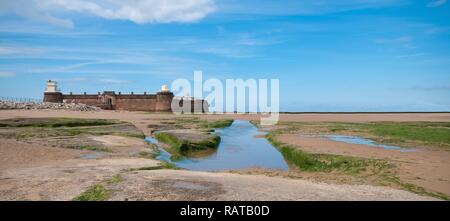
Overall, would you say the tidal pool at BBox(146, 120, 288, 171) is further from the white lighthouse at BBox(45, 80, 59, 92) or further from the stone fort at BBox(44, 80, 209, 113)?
the white lighthouse at BBox(45, 80, 59, 92)

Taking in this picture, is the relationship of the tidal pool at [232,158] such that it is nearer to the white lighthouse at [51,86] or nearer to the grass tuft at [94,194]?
the grass tuft at [94,194]

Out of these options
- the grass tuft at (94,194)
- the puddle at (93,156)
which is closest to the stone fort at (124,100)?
the puddle at (93,156)

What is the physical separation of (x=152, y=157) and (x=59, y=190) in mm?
7693

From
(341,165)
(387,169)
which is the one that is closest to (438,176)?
(387,169)

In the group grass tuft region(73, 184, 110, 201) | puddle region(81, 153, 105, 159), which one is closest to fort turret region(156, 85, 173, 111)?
puddle region(81, 153, 105, 159)

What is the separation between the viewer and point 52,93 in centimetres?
6675

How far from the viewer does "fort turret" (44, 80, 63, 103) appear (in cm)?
6666

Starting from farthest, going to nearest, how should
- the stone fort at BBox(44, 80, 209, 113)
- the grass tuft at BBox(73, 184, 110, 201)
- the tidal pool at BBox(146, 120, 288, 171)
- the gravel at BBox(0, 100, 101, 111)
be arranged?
the stone fort at BBox(44, 80, 209, 113) < the gravel at BBox(0, 100, 101, 111) < the tidal pool at BBox(146, 120, 288, 171) < the grass tuft at BBox(73, 184, 110, 201)

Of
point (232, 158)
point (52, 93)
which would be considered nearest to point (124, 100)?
point (52, 93)

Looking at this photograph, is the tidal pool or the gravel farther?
the gravel

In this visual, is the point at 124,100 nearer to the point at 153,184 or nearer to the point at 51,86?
the point at 51,86
